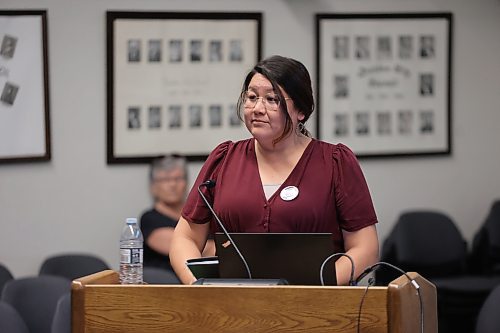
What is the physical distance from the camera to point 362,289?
247 centimetres

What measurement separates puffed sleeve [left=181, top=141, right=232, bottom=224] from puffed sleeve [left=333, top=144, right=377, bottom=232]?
0.36m

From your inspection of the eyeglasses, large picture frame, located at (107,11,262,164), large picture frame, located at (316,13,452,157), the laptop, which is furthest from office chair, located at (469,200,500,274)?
the laptop

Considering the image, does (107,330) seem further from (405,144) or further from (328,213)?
(405,144)

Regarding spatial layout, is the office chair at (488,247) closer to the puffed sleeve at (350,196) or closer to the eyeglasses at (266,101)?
the puffed sleeve at (350,196)

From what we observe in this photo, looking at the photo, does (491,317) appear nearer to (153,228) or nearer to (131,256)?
(131,256)

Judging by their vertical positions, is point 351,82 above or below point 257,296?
above

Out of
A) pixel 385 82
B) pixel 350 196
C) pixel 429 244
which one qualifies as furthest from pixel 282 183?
pixel 385 82

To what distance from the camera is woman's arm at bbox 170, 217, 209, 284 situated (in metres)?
3.08

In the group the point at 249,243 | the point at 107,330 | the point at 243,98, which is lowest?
the point at 107,330

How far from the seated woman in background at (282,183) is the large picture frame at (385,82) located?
352 centimetres

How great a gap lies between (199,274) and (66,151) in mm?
3489

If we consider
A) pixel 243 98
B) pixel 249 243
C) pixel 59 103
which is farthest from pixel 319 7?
pixel 249 243

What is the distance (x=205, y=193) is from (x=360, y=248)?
50 centimetres

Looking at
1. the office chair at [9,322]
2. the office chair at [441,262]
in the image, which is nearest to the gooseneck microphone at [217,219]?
the office chair at [9,322]
